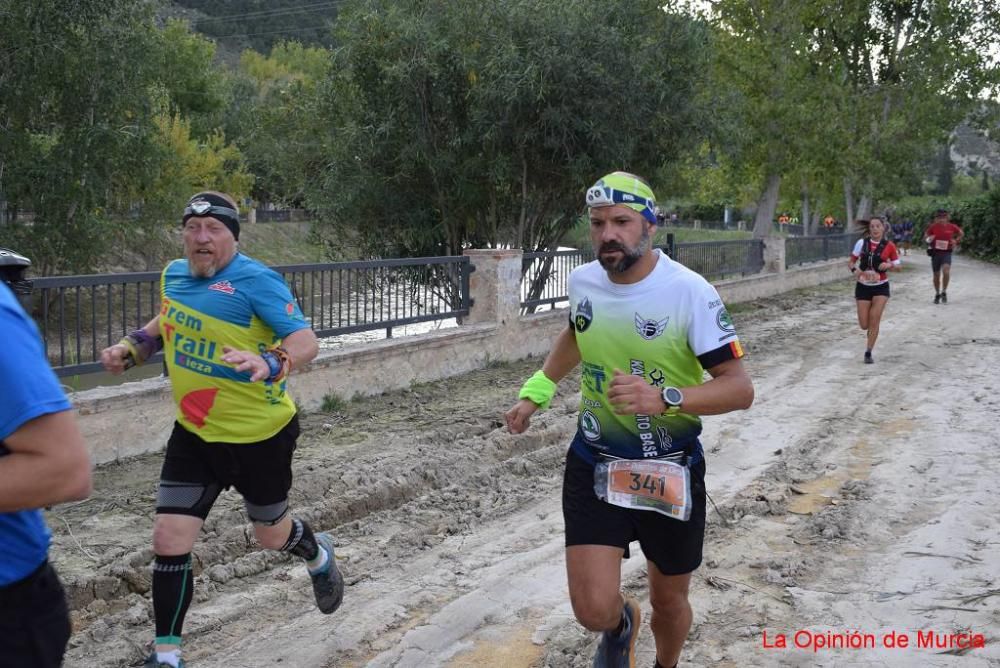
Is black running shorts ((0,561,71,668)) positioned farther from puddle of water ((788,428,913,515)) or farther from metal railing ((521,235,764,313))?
metal railing ((521,235,764,313))

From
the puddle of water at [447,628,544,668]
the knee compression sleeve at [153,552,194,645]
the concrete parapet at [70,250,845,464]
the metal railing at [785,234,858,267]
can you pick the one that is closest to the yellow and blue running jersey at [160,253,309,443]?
the knee compression sleeve at [153,552,194,645]

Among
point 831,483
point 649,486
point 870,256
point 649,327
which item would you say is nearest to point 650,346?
point 649,327

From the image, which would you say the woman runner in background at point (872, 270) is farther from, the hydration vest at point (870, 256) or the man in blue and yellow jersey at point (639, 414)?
the man in blue and yellow jersey at point (639, 414)

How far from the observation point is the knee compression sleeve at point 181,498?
418 centimetres

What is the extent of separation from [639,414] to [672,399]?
→ 0.14m

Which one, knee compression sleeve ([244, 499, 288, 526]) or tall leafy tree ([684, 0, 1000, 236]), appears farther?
tall leafy tree ([684, 0, 1000, 236])

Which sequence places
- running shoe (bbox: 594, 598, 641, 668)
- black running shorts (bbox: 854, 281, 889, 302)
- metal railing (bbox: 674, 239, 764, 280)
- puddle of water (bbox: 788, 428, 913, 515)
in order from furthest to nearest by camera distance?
metal railing (bbox: 674, 239, 764, 280), black running shorts (bbox: 854, 281, 889, 302), puddle of water (bbox: 788, 428, 913, 515), running shoe (bbox: 594, 598, 641, 668)

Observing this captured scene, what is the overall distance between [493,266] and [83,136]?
646 inches

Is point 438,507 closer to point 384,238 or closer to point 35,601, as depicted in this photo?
point 35,601

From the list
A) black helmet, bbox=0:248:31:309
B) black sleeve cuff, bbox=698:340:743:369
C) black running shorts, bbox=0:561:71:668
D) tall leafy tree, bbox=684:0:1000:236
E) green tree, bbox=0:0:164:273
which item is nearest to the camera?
black running shorts, bbox=0:561:71:668

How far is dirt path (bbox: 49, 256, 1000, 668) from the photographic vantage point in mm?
4598

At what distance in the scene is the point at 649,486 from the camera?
3529mm
